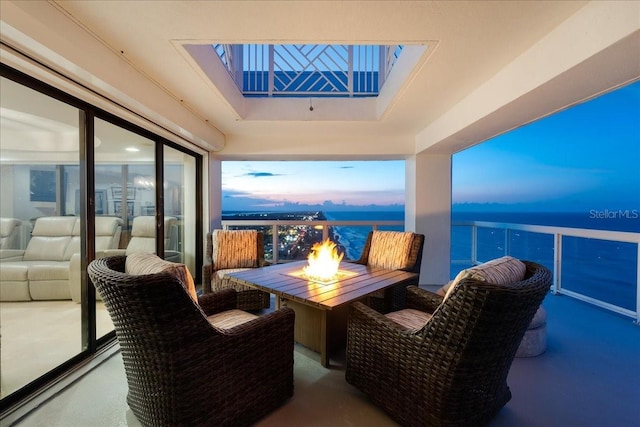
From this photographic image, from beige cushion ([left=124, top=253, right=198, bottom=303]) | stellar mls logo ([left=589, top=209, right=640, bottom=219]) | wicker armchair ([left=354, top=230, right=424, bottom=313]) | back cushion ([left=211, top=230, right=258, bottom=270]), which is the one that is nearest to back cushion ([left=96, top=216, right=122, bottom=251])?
back cushion ([left=211, top=230, right=258, bottom=270])

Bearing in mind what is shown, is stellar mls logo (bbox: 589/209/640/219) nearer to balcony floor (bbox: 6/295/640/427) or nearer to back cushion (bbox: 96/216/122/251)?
balcony floor (bbox: 6/295/640/427)

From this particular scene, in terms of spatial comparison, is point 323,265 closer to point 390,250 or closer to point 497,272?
point 390,250

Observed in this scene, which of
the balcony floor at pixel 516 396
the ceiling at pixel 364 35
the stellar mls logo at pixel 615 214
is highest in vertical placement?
the ceiling at pixel 364 35

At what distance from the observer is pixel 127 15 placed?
157 centimetres

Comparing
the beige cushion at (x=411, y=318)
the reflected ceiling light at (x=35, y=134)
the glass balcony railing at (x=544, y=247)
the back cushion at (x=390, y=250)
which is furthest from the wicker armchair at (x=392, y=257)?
the reflected ceiling light at (x=35, y=134)

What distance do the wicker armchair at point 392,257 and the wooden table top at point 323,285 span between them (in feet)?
0.61

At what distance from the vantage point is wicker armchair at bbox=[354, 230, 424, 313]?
2.56 metres

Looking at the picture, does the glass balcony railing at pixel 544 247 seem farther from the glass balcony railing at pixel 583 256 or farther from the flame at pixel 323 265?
the flame at pixel 323 265

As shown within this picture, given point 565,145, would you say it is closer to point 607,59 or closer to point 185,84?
point 607,59

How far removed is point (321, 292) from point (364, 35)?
1.87 m

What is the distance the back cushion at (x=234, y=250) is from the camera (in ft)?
11.4

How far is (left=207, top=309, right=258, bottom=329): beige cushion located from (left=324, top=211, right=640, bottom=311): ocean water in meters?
3.33

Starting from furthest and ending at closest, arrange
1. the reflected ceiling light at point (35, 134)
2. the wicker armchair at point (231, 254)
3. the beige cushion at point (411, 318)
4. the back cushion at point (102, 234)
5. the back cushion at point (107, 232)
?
the wicker armchair at point (231, 254)
the back cushion at point (107, 232)
the back cushion at point (102, 234)
the reflected ceiling light at point (35, 134)
the beige cushion at point (411, 318)

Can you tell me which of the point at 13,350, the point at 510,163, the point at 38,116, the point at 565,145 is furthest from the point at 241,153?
the point at 510,163
